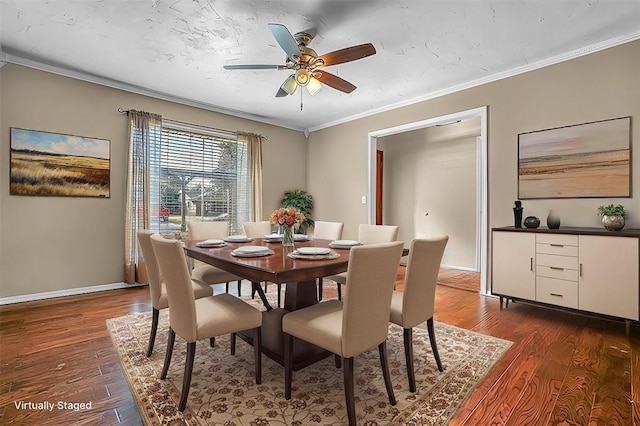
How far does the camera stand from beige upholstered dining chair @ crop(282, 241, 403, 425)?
1473 millimetres

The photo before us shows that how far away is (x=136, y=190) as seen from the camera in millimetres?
4047

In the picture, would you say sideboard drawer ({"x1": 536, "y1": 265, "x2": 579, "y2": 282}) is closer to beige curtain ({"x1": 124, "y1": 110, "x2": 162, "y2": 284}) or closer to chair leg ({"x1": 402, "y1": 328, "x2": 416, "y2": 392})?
chair leg ({"x1": 402, "y1": 328, "x2": 416, "y2": 392})

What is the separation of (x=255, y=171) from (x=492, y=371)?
14.4 ft

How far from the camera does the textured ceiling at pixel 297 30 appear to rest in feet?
8.09

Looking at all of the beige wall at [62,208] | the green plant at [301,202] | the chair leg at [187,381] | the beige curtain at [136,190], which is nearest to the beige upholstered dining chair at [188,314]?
the chair leg at [187,381]

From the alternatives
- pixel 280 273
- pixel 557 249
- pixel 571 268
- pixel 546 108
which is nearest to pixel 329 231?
pixel 280 273

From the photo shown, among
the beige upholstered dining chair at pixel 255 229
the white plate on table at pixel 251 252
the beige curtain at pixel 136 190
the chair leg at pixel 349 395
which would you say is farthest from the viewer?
the beige curtain at pixel 136 190

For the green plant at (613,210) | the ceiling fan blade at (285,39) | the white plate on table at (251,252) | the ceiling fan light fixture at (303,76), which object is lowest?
the white plate on table at (251,252)

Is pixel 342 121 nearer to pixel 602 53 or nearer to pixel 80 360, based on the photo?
pixel 602 53

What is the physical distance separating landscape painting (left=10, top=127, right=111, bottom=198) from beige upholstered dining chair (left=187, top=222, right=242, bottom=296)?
1.59 metres

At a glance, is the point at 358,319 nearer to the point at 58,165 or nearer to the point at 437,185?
the point at 58,165

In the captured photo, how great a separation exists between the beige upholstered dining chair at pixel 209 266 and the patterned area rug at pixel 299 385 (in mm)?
568

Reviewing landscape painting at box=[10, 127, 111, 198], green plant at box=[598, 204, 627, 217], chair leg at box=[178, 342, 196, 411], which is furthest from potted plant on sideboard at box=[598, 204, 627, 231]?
landscape painting at box=[10, 127, 111, 198]

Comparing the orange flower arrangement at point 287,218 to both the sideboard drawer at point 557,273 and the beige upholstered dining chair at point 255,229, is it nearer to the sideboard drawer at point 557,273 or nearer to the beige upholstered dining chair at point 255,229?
the beige upholstered dining chair at point 255,229
